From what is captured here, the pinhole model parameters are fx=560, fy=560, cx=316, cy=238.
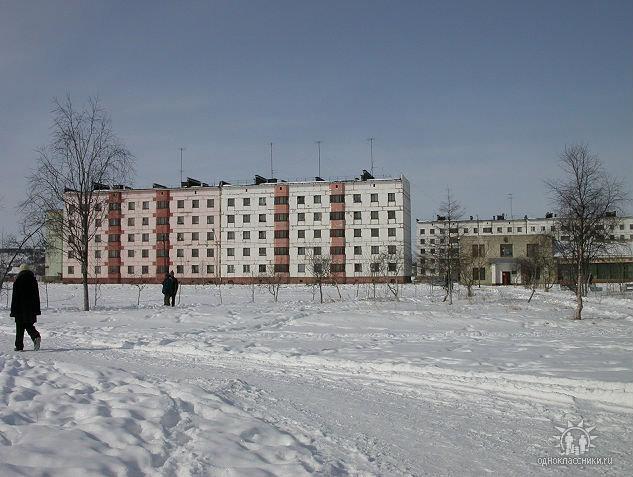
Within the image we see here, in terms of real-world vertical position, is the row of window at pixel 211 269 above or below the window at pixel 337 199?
below

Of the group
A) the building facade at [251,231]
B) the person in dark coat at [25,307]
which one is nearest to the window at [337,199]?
the building facade at [251,231]

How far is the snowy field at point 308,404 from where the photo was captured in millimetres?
4836

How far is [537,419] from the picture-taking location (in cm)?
661

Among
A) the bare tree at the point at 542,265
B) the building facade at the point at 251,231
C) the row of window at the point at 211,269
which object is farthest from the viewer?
the building facade at the point at 251,231

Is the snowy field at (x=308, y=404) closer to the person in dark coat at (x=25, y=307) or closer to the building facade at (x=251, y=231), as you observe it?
the person in dark coat at (x=25, y=307)

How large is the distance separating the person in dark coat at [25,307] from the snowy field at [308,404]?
0.47 metres

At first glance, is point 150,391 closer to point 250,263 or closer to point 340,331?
point 340,331

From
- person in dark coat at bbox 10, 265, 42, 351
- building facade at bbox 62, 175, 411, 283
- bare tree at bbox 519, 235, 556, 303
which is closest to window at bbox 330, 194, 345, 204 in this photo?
building facade at bbox 62, 175, 411, 283

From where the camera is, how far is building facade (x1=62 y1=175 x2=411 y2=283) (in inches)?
2731

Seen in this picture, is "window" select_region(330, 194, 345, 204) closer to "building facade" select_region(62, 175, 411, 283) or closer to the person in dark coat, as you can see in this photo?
"building facade" select_region(62, 175, 411, 283)

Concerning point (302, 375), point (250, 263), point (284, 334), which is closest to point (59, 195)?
point (284, 334)

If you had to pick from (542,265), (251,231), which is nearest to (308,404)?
(542,265)

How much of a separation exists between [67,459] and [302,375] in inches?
206

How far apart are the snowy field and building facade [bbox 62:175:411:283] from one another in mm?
55107
